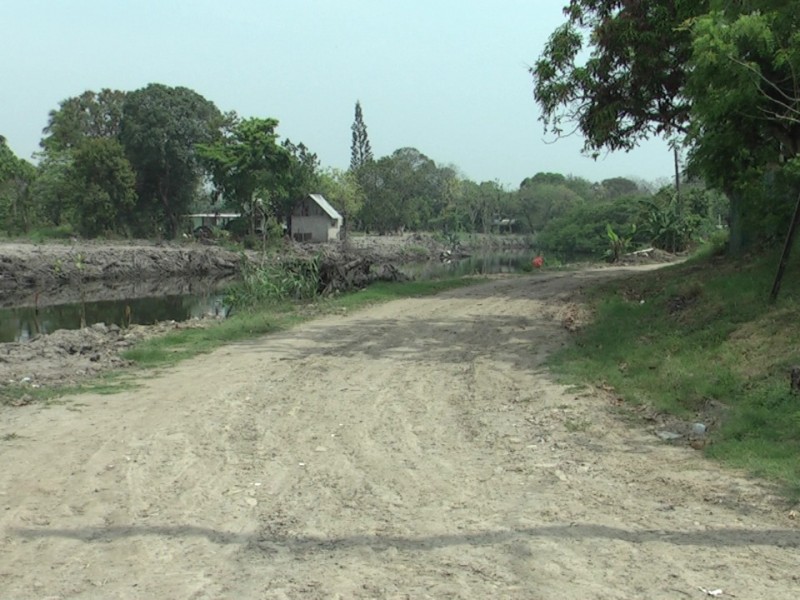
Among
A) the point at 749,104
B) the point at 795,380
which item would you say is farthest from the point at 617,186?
the point at 795,380

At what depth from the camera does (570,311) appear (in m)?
15.9

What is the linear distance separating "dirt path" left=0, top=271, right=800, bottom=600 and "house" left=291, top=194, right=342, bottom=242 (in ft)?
176

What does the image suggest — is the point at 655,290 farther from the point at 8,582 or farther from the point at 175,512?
the point at 8,582

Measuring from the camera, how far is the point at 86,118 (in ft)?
214

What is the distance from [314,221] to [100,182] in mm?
18944

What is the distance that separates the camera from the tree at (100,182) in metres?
49.4

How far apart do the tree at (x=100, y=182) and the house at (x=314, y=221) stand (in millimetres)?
15312

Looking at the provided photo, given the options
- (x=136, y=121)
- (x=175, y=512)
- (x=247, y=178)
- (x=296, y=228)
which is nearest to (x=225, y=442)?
(x=175, y=512)

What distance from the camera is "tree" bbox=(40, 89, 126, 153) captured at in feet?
210

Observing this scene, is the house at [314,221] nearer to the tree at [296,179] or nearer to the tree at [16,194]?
the tree at [296,179]

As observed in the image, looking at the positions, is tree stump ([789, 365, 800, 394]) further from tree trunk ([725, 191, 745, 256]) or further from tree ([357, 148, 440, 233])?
tree ([357, 148, 440, 233])

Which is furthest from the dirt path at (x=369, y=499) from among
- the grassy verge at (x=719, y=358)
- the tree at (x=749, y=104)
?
the tree at (x=749, y=104)

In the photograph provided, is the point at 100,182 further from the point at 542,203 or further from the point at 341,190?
the point at 542,203

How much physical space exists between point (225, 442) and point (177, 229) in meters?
53.7
